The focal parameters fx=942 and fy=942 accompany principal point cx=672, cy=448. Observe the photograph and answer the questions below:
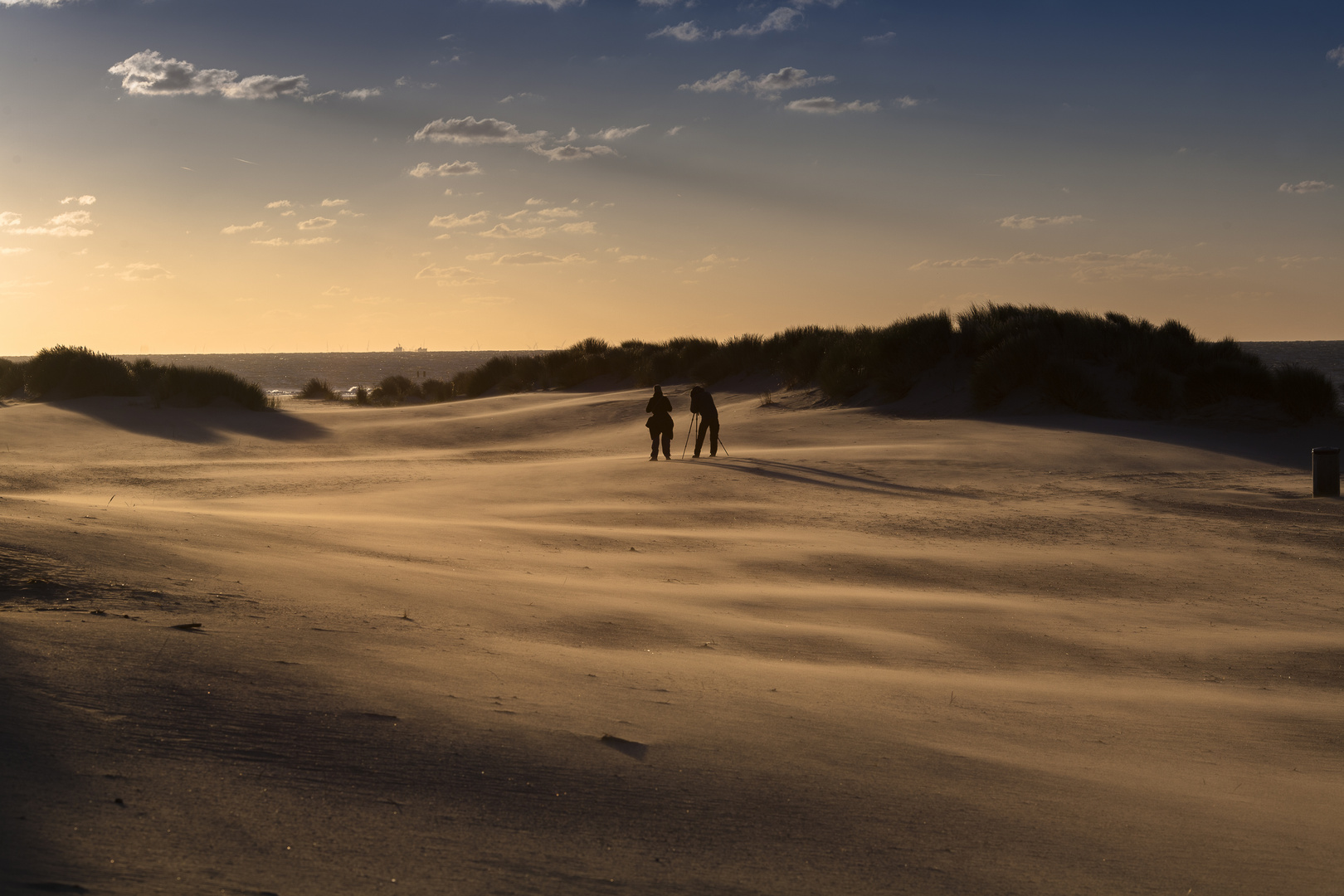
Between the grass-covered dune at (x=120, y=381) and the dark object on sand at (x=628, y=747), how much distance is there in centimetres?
2604

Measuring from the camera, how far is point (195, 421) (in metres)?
23.7

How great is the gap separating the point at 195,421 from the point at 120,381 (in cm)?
569

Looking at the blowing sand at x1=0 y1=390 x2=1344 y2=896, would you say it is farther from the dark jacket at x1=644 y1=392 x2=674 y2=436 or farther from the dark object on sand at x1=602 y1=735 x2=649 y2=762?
the dark jacket at x1=644 y1=392 x2=674 y2=436

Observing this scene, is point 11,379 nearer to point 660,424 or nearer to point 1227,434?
point 660,424

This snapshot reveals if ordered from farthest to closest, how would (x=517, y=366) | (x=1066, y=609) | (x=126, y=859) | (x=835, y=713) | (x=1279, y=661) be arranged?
(x=517, y=366)
(x=1066, y=609)
(x=1279, y=661)
(x=835, y=713)
(x=126, y=859)

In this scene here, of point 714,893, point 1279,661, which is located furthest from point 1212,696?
point 714,893

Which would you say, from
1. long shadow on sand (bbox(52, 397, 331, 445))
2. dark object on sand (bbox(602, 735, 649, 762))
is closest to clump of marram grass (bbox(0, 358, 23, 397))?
long shadow on sand (bbox(52, 397, 331, 445))

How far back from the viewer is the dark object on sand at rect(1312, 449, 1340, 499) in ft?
40.1

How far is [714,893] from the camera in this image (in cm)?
255

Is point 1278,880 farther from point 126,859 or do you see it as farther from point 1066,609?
point 1066,609

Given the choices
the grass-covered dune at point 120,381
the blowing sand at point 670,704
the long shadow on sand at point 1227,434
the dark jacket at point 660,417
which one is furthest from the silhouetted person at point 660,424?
the grass-covered dune at point 120,381

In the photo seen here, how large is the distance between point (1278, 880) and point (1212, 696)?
2521 millimetres

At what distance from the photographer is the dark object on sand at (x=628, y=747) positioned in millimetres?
3471

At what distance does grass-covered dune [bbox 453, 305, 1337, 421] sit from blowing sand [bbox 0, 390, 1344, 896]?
1136 centimetres
